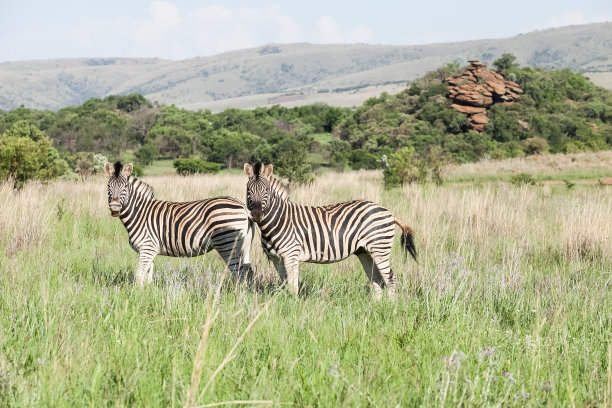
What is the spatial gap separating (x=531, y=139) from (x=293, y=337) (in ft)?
186

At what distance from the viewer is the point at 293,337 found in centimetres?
415

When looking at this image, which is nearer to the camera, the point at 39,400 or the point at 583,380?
the point at 39,400

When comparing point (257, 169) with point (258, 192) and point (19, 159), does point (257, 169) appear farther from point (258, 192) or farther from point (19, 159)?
point (19, 159)

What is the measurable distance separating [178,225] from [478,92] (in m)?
67.4

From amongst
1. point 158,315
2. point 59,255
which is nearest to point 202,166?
point 59,255

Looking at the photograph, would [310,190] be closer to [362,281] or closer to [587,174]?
[362,281]

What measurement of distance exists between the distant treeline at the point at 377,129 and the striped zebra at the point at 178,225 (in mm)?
38925

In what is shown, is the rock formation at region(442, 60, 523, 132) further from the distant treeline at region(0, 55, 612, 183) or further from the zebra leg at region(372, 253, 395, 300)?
the zebra leg at region(372, 253, 395, 300)

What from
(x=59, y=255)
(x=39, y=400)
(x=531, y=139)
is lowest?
(x=531, y=139)

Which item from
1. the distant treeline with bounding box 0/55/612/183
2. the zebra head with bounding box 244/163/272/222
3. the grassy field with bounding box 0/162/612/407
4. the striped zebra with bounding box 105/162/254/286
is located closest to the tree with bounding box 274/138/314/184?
the grassy field with bounding box 0/162/612/407

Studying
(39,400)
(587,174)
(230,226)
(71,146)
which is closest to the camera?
(39,400)

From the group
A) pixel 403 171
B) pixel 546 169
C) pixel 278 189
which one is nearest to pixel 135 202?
pixel 278 189

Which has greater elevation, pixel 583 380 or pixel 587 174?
pixel 583 380

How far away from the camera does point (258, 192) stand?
229 inches
